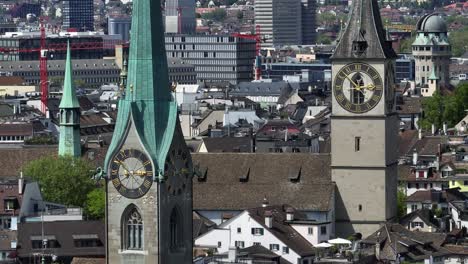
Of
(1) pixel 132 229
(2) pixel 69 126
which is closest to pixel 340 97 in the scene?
(2) pixel 69 126

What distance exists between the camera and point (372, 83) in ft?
366

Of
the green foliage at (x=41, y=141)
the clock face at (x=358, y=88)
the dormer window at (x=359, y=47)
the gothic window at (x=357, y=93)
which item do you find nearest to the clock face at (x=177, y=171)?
the clock face at (x=358, y=88)

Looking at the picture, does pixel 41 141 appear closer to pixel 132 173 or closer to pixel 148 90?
pixel 148 90

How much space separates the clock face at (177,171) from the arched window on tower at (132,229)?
1.22 metres

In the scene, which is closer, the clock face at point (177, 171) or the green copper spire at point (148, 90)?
the clock face at point (177, 171)

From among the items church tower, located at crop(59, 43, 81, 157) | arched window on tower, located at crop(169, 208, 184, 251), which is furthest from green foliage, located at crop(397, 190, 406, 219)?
arched window on tower, located at crop(169, 208, 184, 251)

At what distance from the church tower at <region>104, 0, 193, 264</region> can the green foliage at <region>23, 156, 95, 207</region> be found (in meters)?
47.6

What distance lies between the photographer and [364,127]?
112 meters

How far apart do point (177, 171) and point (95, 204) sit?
43.4 m

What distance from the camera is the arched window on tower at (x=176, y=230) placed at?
229 feet

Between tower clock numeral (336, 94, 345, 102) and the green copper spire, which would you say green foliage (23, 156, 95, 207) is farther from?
the green copper spire

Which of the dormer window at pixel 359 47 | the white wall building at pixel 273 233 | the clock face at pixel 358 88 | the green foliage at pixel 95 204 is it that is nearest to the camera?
the white wall building at pixel 273 233

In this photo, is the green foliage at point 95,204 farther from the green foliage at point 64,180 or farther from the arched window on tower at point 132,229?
the arched window on tower at point 132,229

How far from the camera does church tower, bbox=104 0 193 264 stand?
6912 cm
